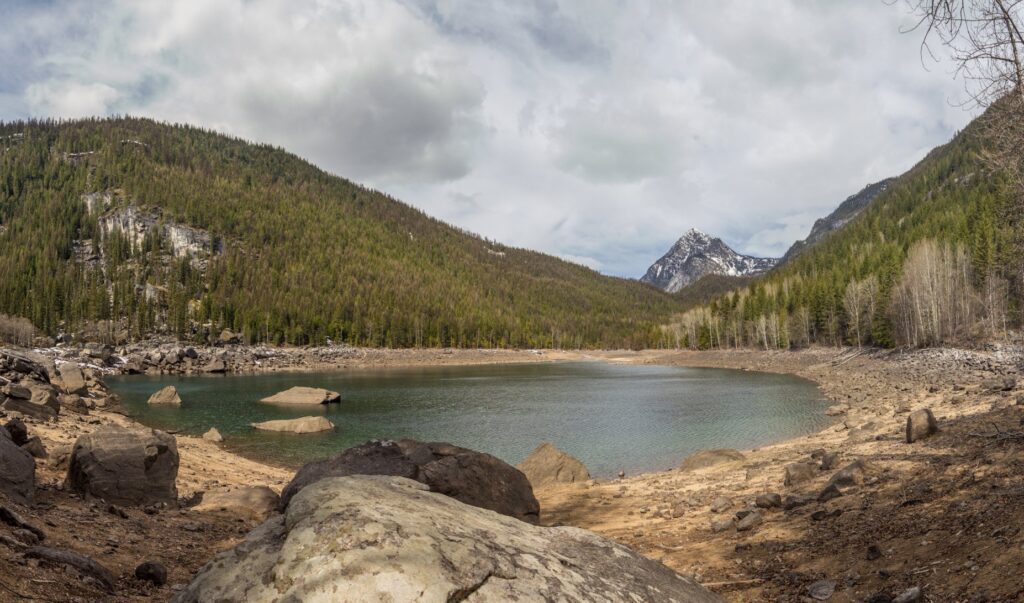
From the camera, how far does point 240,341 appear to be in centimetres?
14925

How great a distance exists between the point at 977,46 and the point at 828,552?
8.94m

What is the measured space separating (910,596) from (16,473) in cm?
1524

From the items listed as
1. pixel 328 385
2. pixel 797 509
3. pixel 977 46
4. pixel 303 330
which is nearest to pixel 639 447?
pixel 797 509

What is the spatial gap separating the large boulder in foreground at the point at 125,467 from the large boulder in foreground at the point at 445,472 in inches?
146

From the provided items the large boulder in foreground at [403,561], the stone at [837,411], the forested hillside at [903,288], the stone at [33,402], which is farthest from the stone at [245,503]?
the stone at [837,411]

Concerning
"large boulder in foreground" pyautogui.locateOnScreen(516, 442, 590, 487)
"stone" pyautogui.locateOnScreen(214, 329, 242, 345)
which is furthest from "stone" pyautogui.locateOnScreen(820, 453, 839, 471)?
"stone" pyautogui.locateOnScreen(214, 329, 242, 345)

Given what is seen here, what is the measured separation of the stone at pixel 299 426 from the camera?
35.8m

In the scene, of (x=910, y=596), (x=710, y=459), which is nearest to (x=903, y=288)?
(x=710, y=459)

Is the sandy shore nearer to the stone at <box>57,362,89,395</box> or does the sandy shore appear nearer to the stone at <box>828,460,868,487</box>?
the stone at <box>828,460,868,487</box>

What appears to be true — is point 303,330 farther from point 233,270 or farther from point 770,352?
point 770,352

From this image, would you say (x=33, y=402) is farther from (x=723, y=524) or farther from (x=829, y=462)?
(x=829, y=462)

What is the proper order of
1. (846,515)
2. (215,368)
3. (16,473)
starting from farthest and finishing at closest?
(215,368) → (846,515) → (16,473)

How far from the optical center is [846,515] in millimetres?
10797

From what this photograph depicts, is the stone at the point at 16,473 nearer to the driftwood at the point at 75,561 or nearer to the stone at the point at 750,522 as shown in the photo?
the driftwood at the point at 75,561
